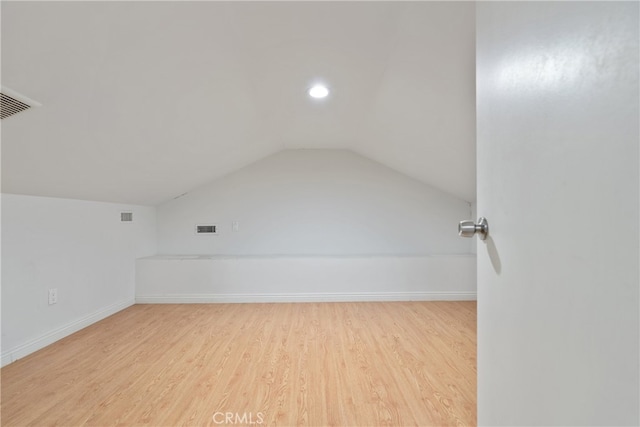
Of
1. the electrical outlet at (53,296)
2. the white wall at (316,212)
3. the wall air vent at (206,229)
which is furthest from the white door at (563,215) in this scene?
the wall air vent at (206,229)

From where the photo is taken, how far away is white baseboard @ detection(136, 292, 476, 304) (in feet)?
12.3

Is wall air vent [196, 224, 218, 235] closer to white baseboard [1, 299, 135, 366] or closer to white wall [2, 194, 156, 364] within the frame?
white wall [2, 194, 156, 364]

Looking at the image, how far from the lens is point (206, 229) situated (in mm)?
4188

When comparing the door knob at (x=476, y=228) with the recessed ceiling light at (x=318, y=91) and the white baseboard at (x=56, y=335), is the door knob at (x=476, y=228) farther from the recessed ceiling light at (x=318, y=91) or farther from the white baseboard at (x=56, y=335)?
the white baseboard at (x=56, y=335)

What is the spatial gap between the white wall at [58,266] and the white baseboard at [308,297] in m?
0.42

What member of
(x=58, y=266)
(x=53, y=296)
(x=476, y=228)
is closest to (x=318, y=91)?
(x=476, y=228)

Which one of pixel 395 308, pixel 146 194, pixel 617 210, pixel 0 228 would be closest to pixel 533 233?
pixel 617 210

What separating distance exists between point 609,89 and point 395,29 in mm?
1545

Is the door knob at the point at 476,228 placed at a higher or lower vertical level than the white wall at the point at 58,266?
higher

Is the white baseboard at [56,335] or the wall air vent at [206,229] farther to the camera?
the wall air vent at [206,229]

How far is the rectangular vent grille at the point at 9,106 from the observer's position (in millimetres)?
1391

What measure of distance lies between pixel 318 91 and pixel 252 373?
79.9 inches
